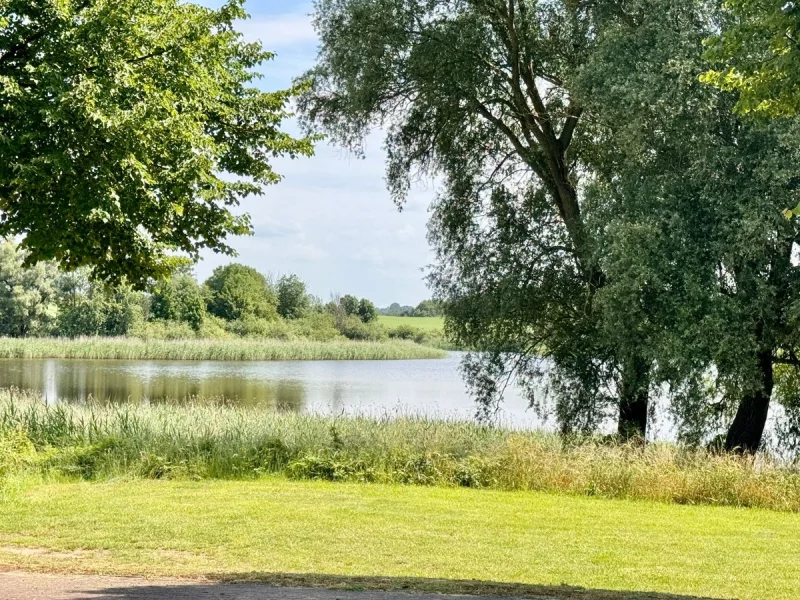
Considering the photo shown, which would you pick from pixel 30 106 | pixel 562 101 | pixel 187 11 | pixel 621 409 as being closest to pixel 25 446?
pixel 30 106

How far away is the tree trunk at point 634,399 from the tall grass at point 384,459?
65.2 inches

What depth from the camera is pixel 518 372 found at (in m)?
20.8

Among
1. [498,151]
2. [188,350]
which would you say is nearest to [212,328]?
[188,350]

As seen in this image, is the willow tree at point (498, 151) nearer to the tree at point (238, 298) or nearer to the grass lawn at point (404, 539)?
the grass lawn at point (404, 539)

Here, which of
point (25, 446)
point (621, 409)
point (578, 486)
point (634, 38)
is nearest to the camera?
point (578, 486)

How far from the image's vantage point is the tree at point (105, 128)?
1249cm

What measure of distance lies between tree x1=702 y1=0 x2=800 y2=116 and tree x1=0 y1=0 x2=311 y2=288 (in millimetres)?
8220

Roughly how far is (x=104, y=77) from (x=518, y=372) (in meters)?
12.2

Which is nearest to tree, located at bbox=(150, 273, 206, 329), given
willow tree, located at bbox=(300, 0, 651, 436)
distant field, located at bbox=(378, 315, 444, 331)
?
distant field, located at bbox=(378, 315, 444, 331)

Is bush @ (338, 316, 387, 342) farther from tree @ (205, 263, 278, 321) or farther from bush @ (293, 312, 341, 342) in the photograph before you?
tree @ (205, 263, 278, 321)

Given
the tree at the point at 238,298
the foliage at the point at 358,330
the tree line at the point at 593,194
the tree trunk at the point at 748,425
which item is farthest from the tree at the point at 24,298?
the tree trunk at the point at 748,425

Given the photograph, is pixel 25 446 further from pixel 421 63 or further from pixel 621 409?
pixel 621 409

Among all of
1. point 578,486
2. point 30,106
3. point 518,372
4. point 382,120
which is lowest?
point 578,486

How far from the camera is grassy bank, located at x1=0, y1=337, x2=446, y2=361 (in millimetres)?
51000
